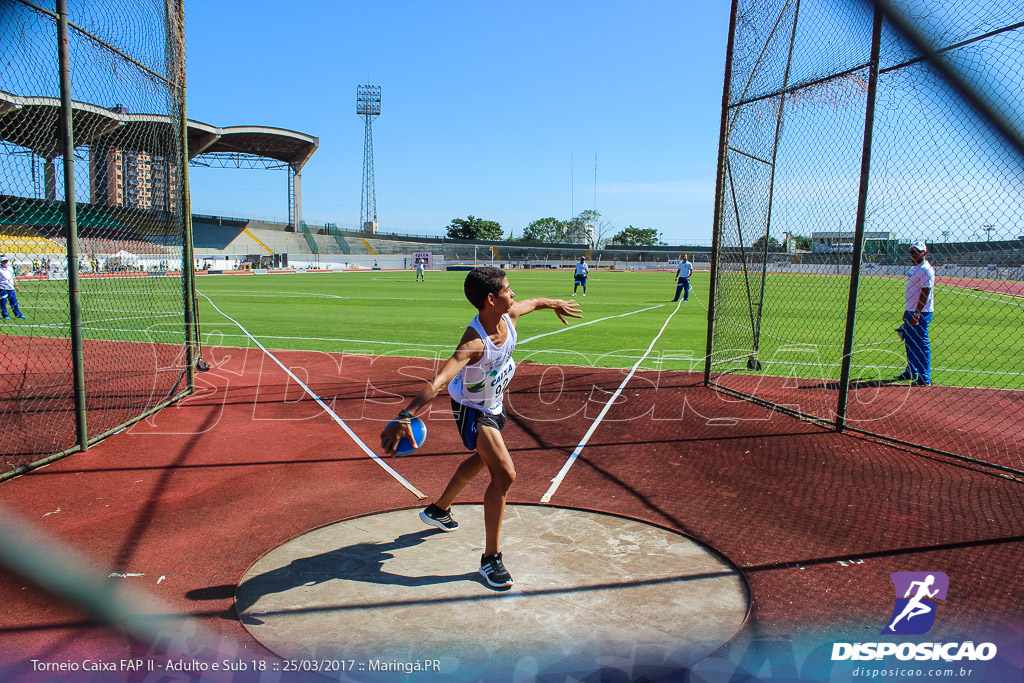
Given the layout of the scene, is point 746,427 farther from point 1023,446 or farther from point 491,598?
point 491,598

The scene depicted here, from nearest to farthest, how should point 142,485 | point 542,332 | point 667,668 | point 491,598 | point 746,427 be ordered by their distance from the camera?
point 667,668
point 491,598
point 142,485
point 746,427
point 542,332

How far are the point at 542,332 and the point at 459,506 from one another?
11441 millimetres

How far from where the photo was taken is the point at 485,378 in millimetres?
4398

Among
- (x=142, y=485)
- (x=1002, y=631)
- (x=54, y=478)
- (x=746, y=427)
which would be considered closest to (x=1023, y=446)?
(x=746, y=427)

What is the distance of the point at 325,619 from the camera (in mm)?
3740

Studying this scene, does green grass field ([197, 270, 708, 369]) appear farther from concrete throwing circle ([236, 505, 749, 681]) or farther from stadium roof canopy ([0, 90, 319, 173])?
concrete throwing circle ([236, 505, 749, 681])

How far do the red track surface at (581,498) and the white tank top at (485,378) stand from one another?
1093mm

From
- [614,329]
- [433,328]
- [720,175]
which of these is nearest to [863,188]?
[720,175]

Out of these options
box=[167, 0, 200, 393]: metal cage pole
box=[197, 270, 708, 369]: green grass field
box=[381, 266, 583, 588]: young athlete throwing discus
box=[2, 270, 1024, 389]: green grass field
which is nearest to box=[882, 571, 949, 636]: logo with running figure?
box=[381, 266, 583, 588]: young athlete throwing discus

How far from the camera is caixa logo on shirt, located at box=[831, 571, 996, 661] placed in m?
3.43

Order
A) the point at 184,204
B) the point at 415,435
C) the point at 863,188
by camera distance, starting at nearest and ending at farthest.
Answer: the point at 415,435
the point at 863,188
the point at 184,204

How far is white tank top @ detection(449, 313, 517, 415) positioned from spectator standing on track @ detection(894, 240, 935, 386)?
8022 mm

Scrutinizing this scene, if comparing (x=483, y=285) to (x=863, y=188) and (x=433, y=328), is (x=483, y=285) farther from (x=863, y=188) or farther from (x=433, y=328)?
(x=433, y=328)

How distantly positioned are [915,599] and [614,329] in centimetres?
1384
